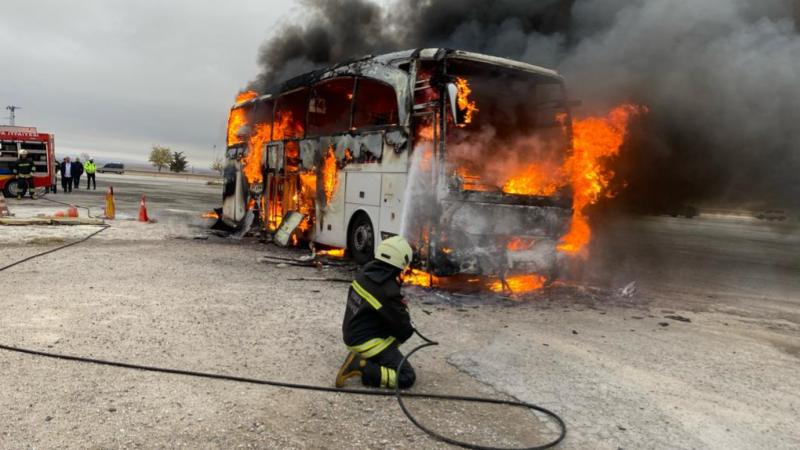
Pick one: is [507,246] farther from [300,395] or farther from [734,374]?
[300,395]

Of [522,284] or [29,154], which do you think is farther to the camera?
[29,154]

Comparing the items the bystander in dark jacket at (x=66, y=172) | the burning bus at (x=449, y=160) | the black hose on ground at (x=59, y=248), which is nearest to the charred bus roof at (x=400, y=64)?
the burning bus at (x=449, y=160)

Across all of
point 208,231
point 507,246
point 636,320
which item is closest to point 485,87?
point 507,246

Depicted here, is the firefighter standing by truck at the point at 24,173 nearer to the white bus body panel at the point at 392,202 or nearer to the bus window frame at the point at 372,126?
the bus window frame at the point at 372,126

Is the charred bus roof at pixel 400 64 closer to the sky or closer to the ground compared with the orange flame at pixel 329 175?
closer to the sky

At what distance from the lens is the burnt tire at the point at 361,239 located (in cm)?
798

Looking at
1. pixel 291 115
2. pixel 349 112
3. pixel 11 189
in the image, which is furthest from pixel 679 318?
pixel 11 189

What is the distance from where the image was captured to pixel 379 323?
3656 millimetres

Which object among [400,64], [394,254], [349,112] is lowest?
[394,254]

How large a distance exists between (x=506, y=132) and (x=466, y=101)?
81 centimetres

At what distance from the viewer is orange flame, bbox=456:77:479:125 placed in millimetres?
6774

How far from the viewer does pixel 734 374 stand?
4.38 m

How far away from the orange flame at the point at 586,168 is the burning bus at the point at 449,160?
0.88 feet

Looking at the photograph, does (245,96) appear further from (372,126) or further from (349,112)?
(372,126)
